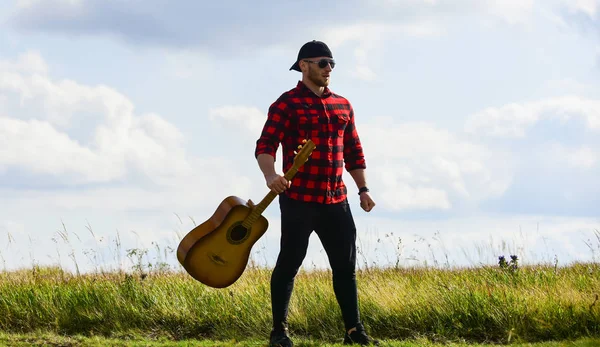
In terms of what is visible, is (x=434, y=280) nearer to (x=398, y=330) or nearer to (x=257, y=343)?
(x=398, y=330)

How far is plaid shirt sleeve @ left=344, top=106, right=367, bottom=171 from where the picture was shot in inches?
262

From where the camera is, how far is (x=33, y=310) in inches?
381

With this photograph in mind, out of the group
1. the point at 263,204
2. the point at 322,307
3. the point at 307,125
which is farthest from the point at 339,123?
the point at 322,307

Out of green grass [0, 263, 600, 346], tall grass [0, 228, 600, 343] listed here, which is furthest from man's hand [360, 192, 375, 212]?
tall grass [0, 228, 600, 343]

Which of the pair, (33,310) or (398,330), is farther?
(33,310)

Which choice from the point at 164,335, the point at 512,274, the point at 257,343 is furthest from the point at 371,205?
the point at 512,274

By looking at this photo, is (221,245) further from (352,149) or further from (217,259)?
(352,149)

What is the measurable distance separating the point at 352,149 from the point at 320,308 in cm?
236

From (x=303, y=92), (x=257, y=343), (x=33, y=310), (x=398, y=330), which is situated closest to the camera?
(x=303, y=92)

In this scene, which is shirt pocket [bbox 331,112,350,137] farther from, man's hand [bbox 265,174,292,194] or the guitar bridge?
the guitar bridge

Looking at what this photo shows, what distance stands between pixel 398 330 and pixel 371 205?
6.91 feet

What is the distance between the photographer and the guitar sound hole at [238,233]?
21.2 feet

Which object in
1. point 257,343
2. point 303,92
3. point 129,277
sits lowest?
point 257,343

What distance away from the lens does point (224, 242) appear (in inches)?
256
